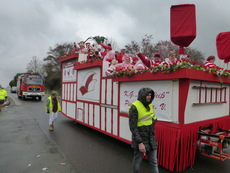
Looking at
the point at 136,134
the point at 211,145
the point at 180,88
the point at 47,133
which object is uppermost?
the point at 180,88

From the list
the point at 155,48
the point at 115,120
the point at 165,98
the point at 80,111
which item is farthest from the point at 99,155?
the point at 155,48

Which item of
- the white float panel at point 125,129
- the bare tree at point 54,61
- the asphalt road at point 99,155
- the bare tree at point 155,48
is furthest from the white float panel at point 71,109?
the bare tree at point 54,61

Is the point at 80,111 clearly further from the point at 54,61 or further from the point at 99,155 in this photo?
the point at 54,61

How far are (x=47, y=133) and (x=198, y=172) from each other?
16.9ft

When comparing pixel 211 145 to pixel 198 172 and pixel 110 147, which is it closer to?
pixel 198 172

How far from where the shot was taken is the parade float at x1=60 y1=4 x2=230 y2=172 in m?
3.69

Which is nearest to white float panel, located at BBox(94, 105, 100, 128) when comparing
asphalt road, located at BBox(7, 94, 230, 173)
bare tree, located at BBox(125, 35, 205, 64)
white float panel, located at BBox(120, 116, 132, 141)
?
asphalt road, located at BBox(7, 94, 230, 173)

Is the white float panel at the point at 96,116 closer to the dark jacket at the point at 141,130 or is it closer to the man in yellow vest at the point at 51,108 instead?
the man in yellow vest at the point at 51,108

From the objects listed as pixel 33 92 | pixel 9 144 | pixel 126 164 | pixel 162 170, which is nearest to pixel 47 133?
pixel 9 144

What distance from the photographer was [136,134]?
2.80 m

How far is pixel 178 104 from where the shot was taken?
A: 3.75 metres

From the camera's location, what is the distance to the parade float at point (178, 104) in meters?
3.69

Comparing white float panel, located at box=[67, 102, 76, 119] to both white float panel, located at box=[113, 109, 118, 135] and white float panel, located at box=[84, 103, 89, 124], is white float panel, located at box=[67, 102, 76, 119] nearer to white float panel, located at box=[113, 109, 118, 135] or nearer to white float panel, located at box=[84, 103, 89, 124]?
white float panel, located at box=[84, 103, 89, 124]

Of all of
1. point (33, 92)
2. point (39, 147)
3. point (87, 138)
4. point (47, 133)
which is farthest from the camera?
point (33, 92)
